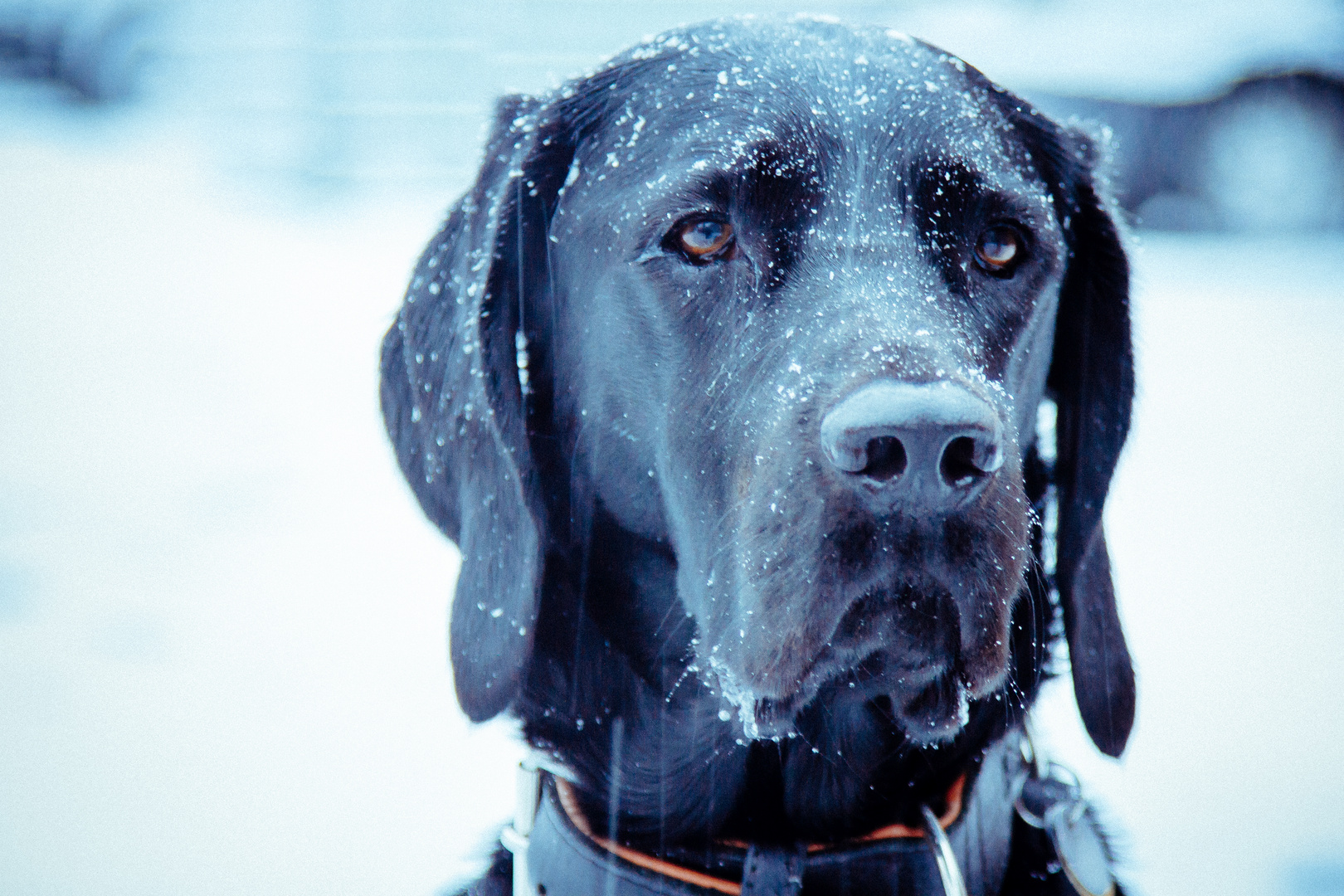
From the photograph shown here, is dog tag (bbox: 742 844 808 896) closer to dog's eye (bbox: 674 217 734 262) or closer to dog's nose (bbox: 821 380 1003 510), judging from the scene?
dog's nose (bbox: 821 380 1003 510)

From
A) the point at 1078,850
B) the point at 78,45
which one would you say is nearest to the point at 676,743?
the point at 1078,850

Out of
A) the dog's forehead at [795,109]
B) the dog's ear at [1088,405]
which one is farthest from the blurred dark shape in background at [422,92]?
the dog's forehead at [795,109]

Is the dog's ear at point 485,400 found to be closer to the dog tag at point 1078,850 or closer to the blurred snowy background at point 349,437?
A: the blurred snowy background at point 349,437

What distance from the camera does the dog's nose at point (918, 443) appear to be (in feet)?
4.27

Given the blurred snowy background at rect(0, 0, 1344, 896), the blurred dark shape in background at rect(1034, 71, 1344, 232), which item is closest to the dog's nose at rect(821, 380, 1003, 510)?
the blurred snowy background at rect(0, 0, 1344, 896)

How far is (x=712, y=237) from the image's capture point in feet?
5.79

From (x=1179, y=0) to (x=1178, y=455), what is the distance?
5.14 m

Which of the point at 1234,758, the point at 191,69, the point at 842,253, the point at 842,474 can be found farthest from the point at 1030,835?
the point at 191,69

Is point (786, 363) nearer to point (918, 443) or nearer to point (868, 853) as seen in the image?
point (918, 443)

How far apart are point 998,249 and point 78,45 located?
1148 cm

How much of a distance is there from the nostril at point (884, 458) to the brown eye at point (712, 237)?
0.54 m

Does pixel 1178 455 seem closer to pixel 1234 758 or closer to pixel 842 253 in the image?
pixel 1234 758

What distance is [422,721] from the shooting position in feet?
11.5

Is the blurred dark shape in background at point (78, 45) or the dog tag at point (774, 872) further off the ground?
the blurred dark shape in background at point (78, 45)
